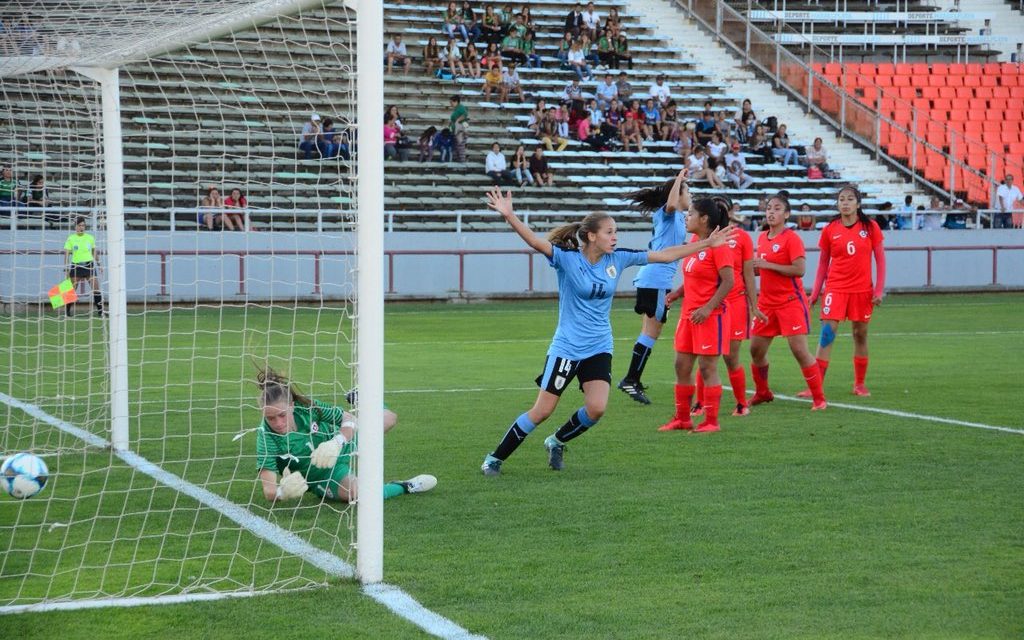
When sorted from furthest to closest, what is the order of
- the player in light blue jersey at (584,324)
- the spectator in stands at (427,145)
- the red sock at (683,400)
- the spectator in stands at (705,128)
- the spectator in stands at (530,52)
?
the spectator in stands at (530,52) → the spectator in stands at (705,128) → the spectator in stands at (427,145) → the red sock at (683,400) → the player in light blue jersey at (584,324)

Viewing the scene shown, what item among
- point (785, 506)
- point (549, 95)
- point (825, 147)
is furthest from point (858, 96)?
point (785, 506)

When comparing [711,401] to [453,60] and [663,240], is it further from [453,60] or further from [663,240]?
[453,60]

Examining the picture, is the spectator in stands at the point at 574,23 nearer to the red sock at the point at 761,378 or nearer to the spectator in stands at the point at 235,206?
the spectator in stands at the point at 235,206

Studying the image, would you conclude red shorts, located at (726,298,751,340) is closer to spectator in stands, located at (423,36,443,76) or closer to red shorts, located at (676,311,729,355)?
red shorts, located at (676,311,729,355)

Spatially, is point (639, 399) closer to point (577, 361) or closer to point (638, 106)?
point (577, 361)

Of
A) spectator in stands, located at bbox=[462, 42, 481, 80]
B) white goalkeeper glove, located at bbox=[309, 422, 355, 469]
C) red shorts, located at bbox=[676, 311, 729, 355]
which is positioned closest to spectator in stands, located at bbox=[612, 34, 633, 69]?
spectator in stands, located at bbox=[462, 42, 481, 80]

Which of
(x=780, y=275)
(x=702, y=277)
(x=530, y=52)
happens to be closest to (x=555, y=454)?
(x=702, y=277)

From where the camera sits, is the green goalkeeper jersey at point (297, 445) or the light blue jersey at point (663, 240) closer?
the green goalkeeper jersey at point (297, 445)

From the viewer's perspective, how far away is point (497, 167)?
29438mm

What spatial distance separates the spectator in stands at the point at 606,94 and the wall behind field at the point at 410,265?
19.2 ft

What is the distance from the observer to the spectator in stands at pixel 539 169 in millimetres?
29734

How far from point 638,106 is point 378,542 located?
90.8 ft

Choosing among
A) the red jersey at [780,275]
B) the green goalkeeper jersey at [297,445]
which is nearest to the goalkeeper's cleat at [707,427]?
the red jersey at [780,275]

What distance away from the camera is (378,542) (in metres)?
5.62
